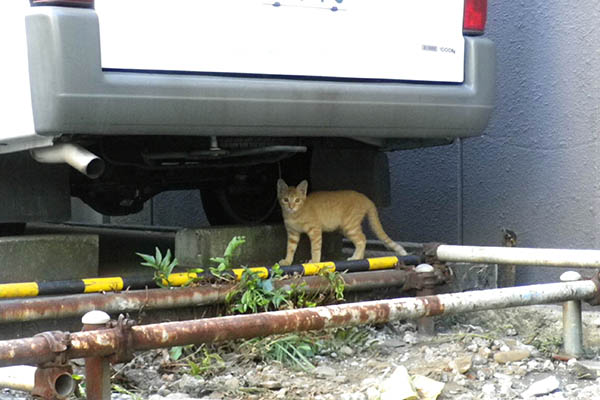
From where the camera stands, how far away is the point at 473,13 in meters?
4.22

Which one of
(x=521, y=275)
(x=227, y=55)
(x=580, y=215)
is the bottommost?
(x=521, y=275)

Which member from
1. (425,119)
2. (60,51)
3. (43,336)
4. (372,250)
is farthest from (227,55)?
(372,250)

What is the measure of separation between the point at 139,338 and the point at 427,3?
2257mm

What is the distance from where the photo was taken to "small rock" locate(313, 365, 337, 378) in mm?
3395

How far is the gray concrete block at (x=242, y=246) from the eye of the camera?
436cm

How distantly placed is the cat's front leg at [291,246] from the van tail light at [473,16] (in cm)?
133

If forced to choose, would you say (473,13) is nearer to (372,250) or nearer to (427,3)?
(427,3)

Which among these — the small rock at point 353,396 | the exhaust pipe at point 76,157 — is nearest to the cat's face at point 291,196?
the exhaust pipe at point 76,157

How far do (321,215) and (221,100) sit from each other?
4.42 feet

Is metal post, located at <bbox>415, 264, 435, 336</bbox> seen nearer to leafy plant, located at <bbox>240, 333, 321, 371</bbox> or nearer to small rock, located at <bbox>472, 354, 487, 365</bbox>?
small rock, located at <bbox>472, 354, 487, 365</bbox>

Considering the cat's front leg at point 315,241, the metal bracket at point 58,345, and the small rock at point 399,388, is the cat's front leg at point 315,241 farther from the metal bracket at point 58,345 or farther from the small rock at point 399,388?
the metal bracket at point 58,345

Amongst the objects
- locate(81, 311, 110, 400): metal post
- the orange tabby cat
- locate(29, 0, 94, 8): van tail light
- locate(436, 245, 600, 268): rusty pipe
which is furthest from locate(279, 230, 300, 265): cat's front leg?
locate(81, 311, 110, 400): metal post

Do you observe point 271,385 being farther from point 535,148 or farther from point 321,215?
point 535,148

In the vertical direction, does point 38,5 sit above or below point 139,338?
above
